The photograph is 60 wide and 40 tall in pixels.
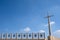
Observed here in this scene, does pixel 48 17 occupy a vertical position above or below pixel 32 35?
above

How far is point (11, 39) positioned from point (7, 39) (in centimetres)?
163

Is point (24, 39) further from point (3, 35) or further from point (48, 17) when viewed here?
point (48, 17)

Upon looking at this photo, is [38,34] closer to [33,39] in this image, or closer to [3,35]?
[33,39]

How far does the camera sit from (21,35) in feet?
146

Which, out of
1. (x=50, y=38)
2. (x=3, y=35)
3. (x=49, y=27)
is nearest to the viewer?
(x=50, y=38)

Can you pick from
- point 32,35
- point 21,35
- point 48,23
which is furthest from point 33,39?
point 48,23

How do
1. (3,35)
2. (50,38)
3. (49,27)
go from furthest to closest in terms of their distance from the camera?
(3,35) → (49,27) → (50,38)

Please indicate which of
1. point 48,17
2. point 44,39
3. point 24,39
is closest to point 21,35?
point 24,39

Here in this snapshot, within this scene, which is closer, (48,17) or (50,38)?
(50,38)

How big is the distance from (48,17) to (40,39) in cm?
811

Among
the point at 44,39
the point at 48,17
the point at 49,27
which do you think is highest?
the point at 48,17

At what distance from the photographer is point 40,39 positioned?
143 ft

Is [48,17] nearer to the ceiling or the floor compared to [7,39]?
nearer to the ceiling

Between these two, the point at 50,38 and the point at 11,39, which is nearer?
the point at 50,38
